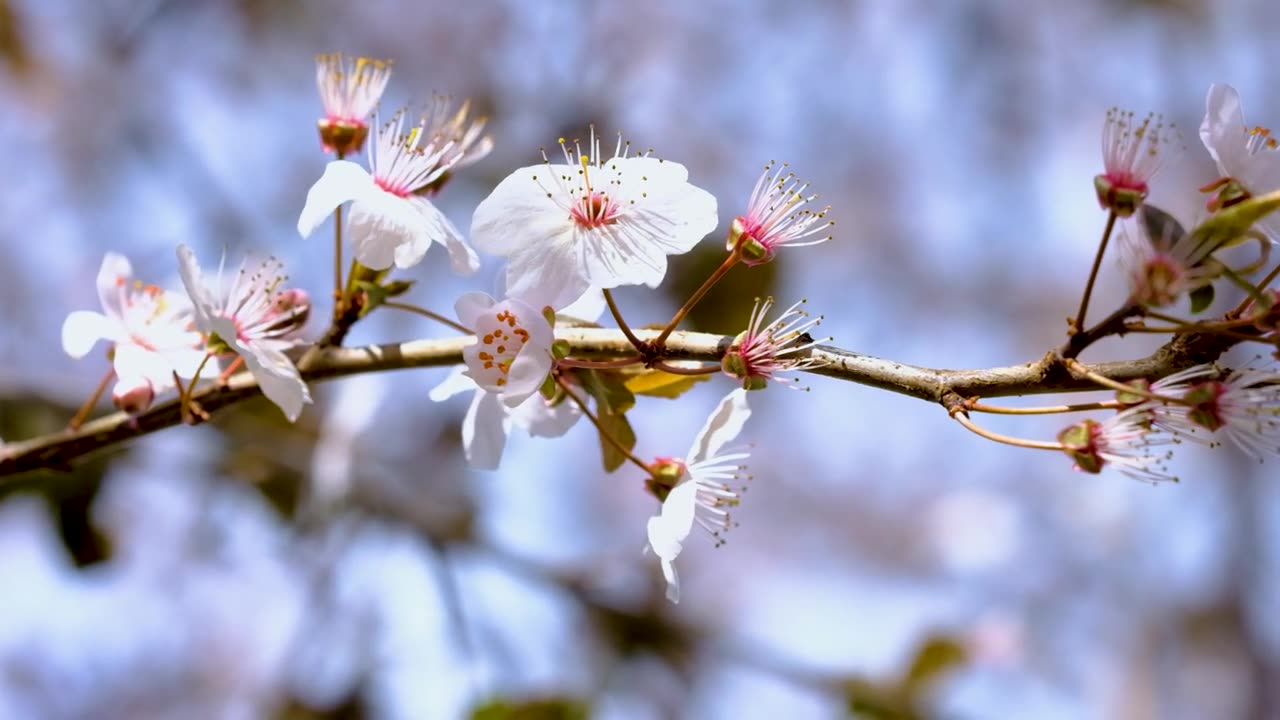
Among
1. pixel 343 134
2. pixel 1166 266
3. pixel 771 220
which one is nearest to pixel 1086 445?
pixel 1166 266

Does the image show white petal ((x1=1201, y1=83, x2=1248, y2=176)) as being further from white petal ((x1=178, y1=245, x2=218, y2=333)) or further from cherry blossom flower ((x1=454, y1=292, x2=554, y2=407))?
white petal ((x1=178, y1=245, x2=218, y2=333))

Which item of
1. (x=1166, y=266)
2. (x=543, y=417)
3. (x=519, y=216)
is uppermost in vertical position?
(x=1166, y=266)

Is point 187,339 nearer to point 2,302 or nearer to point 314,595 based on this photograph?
point 314,595

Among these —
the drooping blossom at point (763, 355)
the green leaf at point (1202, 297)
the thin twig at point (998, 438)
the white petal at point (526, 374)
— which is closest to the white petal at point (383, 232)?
the white petal at point (526, 374)

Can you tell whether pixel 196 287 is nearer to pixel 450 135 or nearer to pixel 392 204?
pixel 392 204

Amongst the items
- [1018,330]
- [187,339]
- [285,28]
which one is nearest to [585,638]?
[187,339]

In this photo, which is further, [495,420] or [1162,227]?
[495,420]

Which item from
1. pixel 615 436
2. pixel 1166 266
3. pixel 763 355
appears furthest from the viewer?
pixel 615 436
